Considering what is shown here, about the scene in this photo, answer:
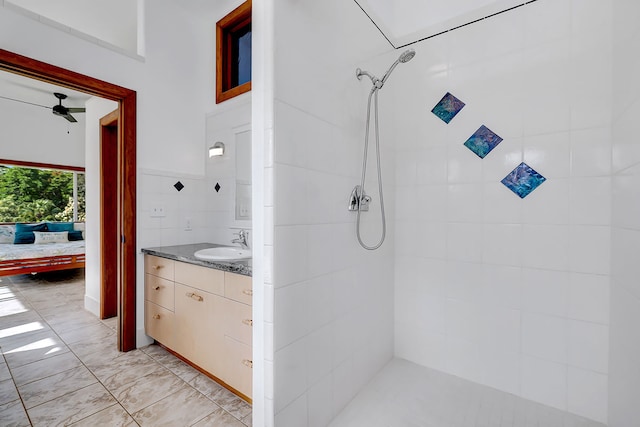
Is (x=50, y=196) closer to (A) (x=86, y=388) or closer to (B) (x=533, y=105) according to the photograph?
(A) (x=86, y=388)

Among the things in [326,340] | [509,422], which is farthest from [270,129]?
[509,422]

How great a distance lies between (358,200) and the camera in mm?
1560

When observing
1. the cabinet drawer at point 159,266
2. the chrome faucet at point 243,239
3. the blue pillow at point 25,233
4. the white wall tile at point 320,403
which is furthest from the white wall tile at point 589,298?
the blue pillow at point 25,233

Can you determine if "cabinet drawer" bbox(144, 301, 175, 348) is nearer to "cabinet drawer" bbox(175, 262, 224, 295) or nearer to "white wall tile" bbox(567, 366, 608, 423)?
"cabinet drawer" bbox(175, 262, 224, 295)

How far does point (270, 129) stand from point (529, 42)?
5.19 ft

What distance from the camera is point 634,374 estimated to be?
1038 millimetres

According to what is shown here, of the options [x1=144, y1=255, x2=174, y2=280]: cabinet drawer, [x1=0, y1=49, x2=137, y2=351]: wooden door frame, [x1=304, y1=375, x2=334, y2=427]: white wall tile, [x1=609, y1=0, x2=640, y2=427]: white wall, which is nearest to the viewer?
[x1=609, y1=0, x2=640, y2=427]: white wall

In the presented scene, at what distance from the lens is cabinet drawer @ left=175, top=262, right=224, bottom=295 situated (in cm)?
161

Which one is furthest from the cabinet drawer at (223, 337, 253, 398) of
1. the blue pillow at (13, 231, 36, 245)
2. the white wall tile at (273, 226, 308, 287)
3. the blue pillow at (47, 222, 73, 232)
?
the blue pillow at (47, 222, 73, 232)

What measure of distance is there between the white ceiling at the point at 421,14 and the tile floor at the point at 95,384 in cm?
244

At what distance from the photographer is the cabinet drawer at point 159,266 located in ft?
6.51

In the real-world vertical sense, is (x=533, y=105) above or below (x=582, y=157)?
above

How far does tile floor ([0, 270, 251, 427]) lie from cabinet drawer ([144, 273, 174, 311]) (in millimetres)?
415

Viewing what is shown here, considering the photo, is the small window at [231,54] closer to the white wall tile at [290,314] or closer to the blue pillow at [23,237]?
the white wall tile at [290,314]
